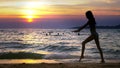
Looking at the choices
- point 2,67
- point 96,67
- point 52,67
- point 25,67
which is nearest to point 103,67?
point 96,67

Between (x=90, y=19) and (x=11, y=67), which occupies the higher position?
(x=90, y=19)

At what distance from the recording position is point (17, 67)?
34.4 ft

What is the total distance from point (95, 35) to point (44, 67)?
96.7 inches

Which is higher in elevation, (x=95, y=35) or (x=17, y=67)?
(x=95, y=35)

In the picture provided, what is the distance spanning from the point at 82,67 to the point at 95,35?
1594 mm

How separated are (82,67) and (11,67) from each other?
2.65 metres

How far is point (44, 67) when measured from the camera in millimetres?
10430

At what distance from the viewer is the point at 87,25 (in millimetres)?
11312

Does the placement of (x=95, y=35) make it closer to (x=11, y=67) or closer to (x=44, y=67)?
(x=44, y=67)

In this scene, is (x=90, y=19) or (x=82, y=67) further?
(x=90, y=19)

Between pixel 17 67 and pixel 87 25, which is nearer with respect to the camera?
pixel 17 67

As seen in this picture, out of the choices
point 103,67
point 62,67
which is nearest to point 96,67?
point 103,67

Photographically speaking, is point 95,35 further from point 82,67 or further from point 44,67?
point 44,67

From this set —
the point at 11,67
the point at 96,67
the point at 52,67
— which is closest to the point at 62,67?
the point at 52,67
